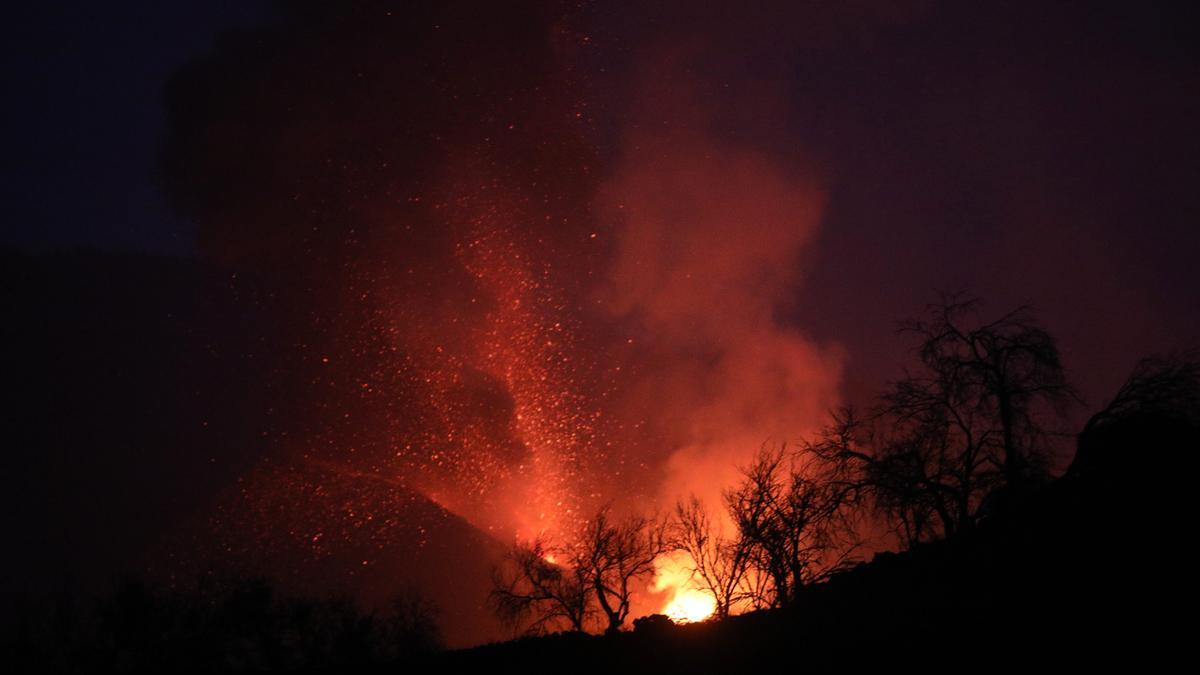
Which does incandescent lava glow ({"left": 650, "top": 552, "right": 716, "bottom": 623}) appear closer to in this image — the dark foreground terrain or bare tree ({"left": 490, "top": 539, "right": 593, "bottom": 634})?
bare tree ({"left": 490, "top": 539, "right": 593, "bottom": 634})

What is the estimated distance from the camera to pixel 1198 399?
18.4m

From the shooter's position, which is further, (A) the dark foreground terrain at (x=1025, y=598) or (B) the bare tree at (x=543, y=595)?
(B) the bare tree at (x=543, y=595)

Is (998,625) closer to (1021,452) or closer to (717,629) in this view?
(717,629)

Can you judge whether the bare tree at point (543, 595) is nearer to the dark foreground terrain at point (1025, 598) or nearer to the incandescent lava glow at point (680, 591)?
the incandescent lava glow at point (680, 591)

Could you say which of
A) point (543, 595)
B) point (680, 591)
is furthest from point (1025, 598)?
point (680, 591)

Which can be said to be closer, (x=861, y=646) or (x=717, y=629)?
(x=861, y=646)

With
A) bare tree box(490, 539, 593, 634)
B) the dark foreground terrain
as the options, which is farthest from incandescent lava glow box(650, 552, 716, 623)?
the dark foreground terrain

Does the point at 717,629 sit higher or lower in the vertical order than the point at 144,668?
lower

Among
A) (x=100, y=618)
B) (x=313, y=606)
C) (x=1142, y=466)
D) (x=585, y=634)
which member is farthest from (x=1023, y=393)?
(x=100, y=618)

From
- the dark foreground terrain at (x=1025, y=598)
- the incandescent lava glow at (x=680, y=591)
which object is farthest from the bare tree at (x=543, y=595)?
the dark foreground terrain at (x=1025, y=598)

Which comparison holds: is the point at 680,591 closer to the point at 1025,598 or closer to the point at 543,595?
the point at 543,595

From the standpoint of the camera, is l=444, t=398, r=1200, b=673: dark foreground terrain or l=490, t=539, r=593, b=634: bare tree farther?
l=490, t=539, r=593, b=634: bare tree

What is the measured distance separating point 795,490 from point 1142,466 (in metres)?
15.4

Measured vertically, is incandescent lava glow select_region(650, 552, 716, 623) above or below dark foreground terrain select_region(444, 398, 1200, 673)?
above
